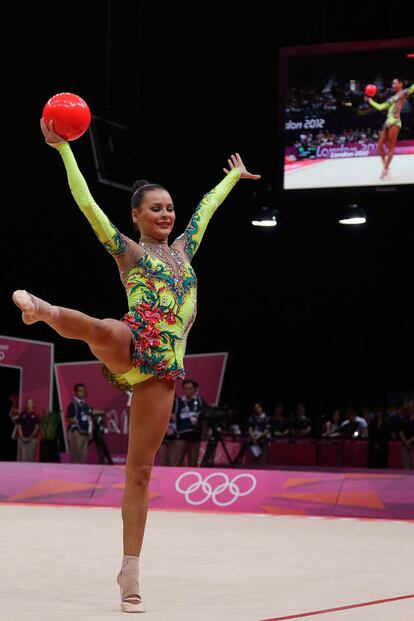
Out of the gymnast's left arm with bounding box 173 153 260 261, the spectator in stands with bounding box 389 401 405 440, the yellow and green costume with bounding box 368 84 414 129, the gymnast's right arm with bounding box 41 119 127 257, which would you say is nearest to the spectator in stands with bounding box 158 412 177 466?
the spectator in stands with bounding box 389 401 405 440

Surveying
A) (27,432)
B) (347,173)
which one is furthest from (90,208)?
(27,432)

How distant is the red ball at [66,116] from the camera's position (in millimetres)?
4410

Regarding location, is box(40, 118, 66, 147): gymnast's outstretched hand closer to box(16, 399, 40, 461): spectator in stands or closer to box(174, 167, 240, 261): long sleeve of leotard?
box(174, 167, 240, 261): long sleeve of leotard

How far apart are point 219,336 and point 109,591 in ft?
58.5

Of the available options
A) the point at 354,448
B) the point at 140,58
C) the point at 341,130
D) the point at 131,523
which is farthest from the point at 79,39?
the point at 131,523

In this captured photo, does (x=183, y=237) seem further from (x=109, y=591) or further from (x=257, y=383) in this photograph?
(x=257, y=383)

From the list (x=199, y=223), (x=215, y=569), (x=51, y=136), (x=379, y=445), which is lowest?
(x=379, y=445)

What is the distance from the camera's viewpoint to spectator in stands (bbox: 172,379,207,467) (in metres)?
13.6

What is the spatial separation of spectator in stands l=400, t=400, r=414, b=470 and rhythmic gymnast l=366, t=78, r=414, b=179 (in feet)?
16.4

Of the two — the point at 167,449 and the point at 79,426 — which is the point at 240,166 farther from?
→ the point at 79,426

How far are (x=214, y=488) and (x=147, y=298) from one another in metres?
6.60

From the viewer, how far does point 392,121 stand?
12336 mm

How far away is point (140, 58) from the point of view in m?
14.4

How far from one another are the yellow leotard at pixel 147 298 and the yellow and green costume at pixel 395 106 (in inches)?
326
